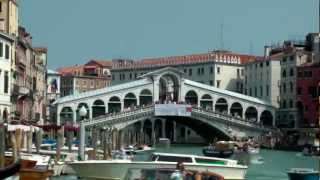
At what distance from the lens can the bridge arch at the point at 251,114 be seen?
6475cm

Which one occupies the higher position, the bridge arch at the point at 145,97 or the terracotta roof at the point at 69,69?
the terracotta roof at the point at 69,69

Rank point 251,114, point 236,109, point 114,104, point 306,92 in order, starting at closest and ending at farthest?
point 306,92
point 114,104
point 236,109
point 251,114

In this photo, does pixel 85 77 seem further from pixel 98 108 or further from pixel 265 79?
pixel 98 108

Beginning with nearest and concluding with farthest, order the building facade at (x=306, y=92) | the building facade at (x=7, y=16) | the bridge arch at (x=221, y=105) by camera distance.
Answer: the building facade at (x=7, y=16) < the building facade at (x=306, y=92) < the bridge arch at (x=221, y=105)

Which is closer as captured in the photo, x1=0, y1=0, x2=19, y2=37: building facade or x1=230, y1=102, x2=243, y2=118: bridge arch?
x1=0, y1=0, x2=19, y2=37: building facade

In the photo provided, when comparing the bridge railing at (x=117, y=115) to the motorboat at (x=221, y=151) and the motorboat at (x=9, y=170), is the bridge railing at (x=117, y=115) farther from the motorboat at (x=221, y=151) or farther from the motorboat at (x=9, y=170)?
the motorboat at (x=9, y=170)

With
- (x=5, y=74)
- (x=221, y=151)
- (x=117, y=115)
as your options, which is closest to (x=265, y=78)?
(x=117, y=115)

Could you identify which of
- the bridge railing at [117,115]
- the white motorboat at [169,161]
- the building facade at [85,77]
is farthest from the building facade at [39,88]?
the building facade at [85,77]

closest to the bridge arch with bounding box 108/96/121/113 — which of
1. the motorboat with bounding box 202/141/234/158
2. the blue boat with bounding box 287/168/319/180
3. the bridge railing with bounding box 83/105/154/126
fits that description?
the bridge railing with bounding box 83/105/154/126

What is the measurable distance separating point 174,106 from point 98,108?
7.00 m

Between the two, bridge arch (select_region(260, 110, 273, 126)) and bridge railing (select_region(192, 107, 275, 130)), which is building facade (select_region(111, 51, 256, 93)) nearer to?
bridge arch (select_region(260, 110, 273, 126))

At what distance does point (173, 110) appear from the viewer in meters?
58.9

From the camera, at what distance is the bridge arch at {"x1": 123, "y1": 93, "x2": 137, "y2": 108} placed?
6375cm

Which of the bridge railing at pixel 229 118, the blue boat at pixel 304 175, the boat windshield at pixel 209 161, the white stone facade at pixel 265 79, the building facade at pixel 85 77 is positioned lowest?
the blue boat at pixel 304 175
